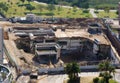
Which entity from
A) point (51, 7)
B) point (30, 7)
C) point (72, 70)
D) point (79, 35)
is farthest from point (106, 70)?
point (51, 7)

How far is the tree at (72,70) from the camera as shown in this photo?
58219mm

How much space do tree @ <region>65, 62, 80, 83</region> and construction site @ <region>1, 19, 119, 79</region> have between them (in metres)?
5.49

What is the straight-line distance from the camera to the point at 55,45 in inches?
2800

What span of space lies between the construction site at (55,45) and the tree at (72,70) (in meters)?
5.49

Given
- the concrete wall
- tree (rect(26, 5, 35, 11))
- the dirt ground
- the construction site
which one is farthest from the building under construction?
tree (rect(26, 5, 35, 11))

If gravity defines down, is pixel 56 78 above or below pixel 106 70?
below

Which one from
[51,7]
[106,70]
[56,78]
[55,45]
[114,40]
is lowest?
[56,78]

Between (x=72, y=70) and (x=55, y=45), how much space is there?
13.5 meters

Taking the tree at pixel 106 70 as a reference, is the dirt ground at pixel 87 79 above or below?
below

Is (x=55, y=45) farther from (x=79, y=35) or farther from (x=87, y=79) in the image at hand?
(x=87, y=79)

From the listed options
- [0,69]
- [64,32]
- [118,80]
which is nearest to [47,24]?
[64,32]

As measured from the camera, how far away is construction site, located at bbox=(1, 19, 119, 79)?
67.1 m

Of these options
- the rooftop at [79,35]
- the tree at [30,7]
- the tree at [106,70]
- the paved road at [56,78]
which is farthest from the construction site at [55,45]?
the tree at [30,7]

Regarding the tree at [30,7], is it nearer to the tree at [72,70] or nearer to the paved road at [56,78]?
the paved road at [56,78]
